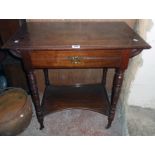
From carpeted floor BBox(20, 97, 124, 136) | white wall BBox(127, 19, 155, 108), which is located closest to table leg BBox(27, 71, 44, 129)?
carpeted floor BBox(20, 97, 124, 136)

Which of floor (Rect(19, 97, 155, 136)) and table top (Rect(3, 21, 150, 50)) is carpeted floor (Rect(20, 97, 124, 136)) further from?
table top (Rect(3, 21, 150, 50))

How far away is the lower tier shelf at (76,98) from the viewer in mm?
1482

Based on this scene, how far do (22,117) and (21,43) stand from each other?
0.61m

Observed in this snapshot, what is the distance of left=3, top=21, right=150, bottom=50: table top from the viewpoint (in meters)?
0.95

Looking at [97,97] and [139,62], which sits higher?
[139,62]

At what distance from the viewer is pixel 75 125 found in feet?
4.96

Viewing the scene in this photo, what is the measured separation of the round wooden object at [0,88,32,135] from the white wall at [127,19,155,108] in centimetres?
80

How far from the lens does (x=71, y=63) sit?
1.01 meters

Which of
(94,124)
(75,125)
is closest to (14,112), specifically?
(75,125)

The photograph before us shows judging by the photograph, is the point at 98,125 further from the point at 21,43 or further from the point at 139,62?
the point at 21,43

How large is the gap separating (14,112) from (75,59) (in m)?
0.65
